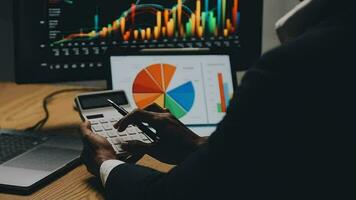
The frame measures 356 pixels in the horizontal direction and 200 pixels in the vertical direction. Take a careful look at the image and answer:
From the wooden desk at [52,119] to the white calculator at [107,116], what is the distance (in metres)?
0.05

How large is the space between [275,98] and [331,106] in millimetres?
62

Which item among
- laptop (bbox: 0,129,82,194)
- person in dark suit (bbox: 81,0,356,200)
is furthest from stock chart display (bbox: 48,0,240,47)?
person in dark suit (bbox: 81,0,356,200)

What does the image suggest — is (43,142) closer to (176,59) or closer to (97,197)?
(97,197)

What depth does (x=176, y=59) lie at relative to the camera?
1352 millimetres

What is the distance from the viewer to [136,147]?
106cm

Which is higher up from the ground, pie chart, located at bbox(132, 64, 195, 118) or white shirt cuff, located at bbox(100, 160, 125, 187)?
pie chart, located at bbox(132, 64, 195, 118)

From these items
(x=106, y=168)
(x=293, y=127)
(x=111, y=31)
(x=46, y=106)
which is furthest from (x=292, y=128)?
(x=46, y=106)

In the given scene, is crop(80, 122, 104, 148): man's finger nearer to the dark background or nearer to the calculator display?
the calculator display

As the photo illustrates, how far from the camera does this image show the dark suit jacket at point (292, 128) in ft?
2.14

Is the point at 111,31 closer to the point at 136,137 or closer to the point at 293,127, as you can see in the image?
the point at 136,137

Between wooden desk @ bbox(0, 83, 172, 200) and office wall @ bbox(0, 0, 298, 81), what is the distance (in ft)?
0.15

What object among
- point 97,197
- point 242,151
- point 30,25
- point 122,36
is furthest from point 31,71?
point 242,151

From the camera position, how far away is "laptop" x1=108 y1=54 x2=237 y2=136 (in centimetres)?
131

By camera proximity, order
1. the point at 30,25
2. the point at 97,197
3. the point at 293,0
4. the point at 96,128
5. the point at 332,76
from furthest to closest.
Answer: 1. the point at 293,0
2. the point at 30,25
3. the point at 96,128
4. the point at 97,197
5. the point at 332,76
